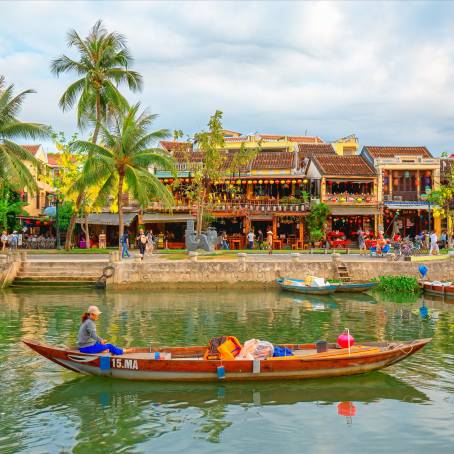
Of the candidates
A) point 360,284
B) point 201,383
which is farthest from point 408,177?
point 201,383

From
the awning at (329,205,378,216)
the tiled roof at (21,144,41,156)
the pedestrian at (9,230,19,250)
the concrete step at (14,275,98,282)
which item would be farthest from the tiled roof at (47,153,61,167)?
the concrete step at (14,275,98,282)

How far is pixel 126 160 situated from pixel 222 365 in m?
20.8

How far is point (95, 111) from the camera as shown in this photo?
3700cm

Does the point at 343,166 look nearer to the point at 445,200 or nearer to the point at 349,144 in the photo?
the point at 445,200

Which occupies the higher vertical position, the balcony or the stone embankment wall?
the balcony

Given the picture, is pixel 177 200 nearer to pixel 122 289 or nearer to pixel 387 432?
pixel 122 289

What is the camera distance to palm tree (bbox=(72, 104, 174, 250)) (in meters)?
30.9

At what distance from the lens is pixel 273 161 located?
48.3 m

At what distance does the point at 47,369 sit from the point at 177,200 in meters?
34.3

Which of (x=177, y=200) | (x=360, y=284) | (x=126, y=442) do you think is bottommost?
(x=126, y=442)

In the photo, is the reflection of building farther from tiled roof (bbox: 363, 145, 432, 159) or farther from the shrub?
the shrub

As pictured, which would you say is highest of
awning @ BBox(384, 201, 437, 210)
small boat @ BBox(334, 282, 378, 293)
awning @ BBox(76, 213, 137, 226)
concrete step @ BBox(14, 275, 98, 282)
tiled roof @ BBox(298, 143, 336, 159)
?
tiled roof @ BBox(298, 143, 336, 159)

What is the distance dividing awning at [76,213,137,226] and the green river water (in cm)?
2507

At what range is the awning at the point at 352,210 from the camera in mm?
45438
